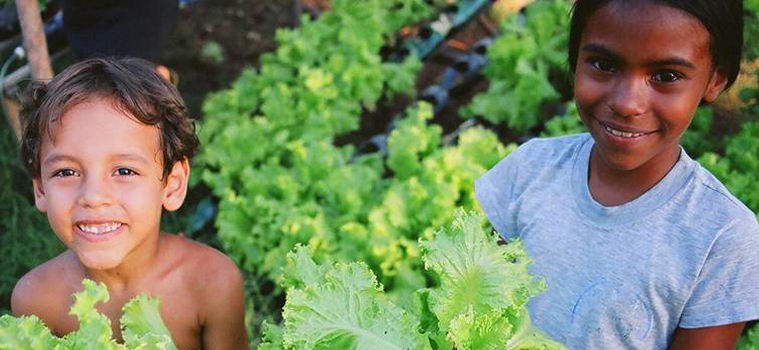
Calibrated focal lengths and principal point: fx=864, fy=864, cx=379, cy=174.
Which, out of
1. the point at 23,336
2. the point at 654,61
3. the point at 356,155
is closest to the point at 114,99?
the point at 23,336

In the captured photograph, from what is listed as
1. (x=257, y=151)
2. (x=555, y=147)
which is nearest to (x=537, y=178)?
(x=555, y=147)

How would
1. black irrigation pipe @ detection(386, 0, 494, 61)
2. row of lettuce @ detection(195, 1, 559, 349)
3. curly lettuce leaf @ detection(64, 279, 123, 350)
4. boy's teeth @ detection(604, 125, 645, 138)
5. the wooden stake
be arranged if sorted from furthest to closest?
black irrigation pipe @ detection(386, 0, 494, 61), row of lettuce @ detection(195, 1, 559, 349), the wooden stake, boy's teeth @ detection(604, 125, 645, 138), curly lettuce leaf @ detection(64, 279, 123, 350)

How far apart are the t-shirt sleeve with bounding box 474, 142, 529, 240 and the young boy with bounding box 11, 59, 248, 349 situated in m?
0.77

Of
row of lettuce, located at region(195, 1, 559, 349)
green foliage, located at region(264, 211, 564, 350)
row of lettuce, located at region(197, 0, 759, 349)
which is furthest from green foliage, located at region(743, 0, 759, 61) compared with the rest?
green foliage, located at region(264, 211, 564, 350)

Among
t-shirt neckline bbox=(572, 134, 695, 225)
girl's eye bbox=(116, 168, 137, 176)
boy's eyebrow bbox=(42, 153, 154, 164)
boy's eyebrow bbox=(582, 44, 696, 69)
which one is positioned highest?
boy's eyebrow bbox=(582, 44, 696, 69)

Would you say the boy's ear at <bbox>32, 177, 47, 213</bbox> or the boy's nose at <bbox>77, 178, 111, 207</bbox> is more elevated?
the boy's nose at <bbox>77, 178, 111, 207</bbox>

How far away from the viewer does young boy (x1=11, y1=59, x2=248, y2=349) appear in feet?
7.00

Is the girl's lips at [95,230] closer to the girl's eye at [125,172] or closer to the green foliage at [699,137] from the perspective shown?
the girl's eye at [125,172]

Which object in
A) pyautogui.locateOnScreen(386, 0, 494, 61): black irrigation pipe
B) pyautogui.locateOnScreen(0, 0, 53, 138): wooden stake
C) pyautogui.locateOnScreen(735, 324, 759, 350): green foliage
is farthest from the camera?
pyautogui.locateOnScreen(386, 0, 494, 61): black irrigation pipe

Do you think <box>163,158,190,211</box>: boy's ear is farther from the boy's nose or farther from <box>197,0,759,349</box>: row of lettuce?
<box>197,0,759,349</box>: row of lettuce

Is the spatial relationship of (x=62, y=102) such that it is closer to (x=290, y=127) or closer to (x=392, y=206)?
(x=392, y=206)

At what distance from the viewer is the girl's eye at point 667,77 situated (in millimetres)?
2045

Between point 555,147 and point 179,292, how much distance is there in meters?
1.16

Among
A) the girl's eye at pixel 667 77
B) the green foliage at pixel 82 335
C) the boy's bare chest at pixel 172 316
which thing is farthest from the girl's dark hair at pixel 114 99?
the girl's eye at pixel 667 77
